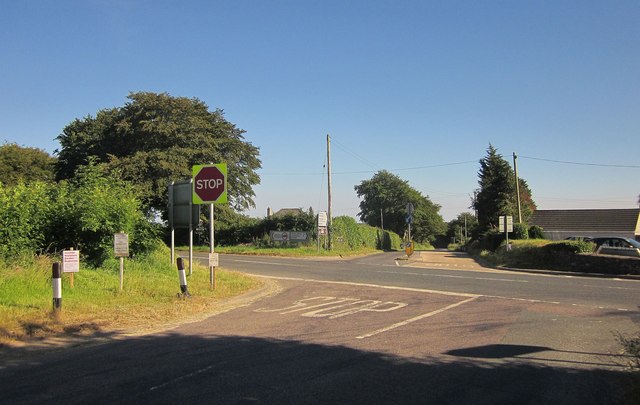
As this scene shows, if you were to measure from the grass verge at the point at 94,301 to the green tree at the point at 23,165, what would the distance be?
4028 centimetres

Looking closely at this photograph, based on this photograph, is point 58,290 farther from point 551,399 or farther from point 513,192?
point 513,192

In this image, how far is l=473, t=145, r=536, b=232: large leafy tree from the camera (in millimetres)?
50628

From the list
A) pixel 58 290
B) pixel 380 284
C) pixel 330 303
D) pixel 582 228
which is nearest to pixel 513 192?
pixel 582 228

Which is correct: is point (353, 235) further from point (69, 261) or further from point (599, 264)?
point (69, 261)

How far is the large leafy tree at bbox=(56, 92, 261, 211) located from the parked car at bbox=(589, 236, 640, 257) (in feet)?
93.5

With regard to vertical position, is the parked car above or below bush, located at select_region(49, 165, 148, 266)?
below

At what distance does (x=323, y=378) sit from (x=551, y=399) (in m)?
2.38

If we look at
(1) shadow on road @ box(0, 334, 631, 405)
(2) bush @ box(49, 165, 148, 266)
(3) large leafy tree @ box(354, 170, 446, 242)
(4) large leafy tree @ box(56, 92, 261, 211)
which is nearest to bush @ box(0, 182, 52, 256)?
(2) bush @ box(49, 165, 148, 266)

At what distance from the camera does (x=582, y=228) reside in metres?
59.5

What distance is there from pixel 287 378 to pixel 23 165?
2067 inches

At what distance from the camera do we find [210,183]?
1383 centimetres

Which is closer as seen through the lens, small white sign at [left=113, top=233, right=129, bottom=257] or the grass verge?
the grass verge

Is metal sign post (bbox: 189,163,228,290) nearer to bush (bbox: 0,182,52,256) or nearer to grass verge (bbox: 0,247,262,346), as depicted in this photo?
grass verge (bbox: 0,247,262,346)

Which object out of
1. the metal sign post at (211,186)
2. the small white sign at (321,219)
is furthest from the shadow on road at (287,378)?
the small white sign at (321,219)
